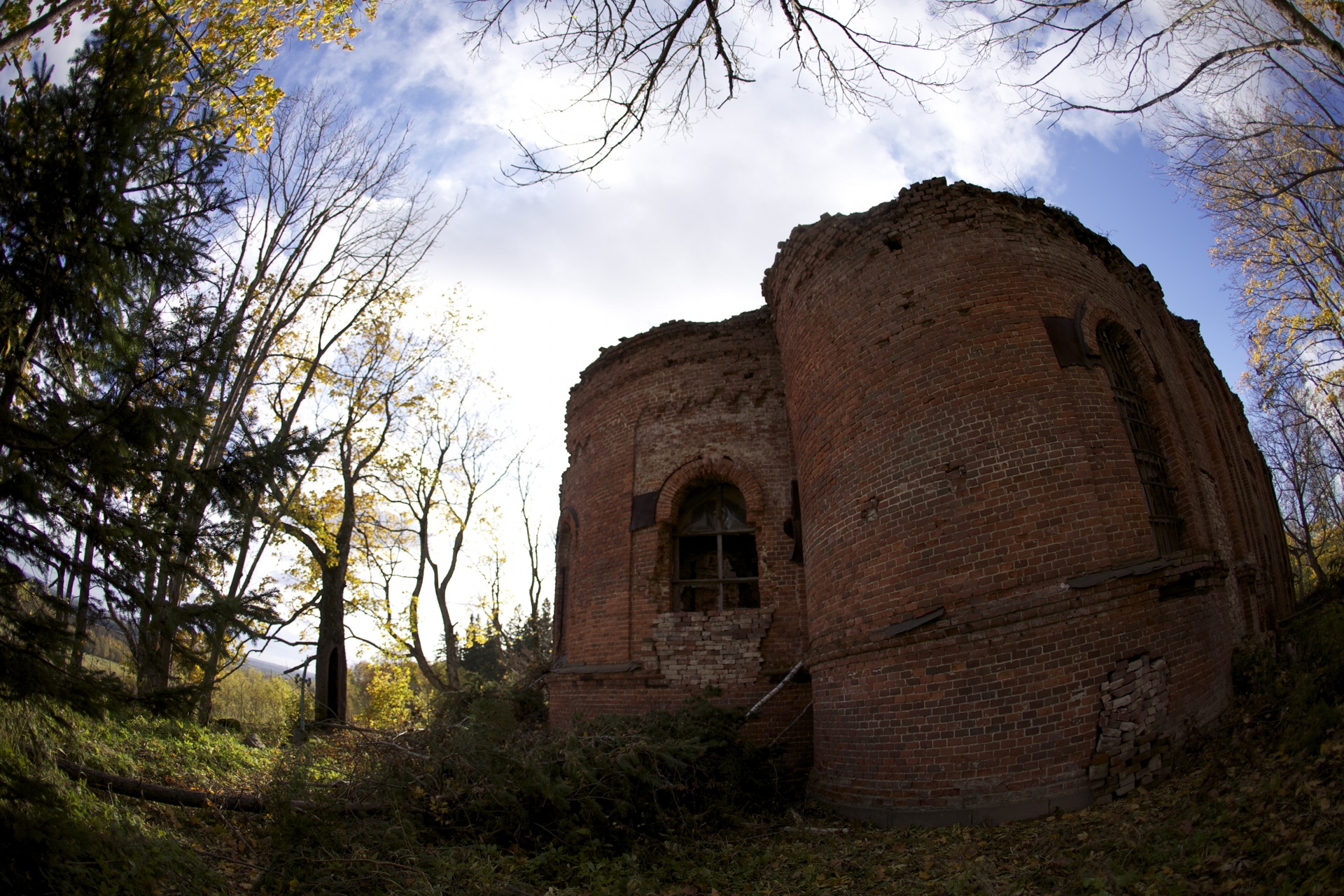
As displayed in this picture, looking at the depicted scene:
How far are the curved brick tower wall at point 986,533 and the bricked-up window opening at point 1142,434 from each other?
129mm

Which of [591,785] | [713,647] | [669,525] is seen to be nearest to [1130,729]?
[591,785]

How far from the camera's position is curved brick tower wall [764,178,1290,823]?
5.70 metres

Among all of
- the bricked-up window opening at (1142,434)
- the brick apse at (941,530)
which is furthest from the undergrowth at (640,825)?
the bricked-up window opening at (1142,434)

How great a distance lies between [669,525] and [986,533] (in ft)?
17.2

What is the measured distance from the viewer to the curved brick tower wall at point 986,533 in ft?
18.7

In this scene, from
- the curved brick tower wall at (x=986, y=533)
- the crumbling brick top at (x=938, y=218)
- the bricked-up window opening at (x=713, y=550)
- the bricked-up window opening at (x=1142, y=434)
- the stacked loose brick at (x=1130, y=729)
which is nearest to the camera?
the stacked loose brick at (x=1130, y=729)

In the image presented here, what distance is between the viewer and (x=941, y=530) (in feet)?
21.2

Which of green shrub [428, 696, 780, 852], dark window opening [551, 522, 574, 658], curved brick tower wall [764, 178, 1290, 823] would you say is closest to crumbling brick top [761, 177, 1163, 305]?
curved brick tower wall [764, 178, 1290, 823]

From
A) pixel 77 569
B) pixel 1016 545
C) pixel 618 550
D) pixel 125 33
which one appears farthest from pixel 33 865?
pixel 618 550

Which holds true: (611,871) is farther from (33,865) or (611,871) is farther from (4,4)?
(4,4)

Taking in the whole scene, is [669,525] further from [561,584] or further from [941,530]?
[941,530]

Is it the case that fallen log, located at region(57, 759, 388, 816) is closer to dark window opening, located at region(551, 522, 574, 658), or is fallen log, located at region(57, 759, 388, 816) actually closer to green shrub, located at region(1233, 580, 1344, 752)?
dark window opening, located at region(551, 522, 574, 658)

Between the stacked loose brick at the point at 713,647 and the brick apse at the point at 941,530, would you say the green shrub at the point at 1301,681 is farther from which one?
the stacked loose brick at the point at 713,647

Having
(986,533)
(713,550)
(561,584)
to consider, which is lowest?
(986,533)
